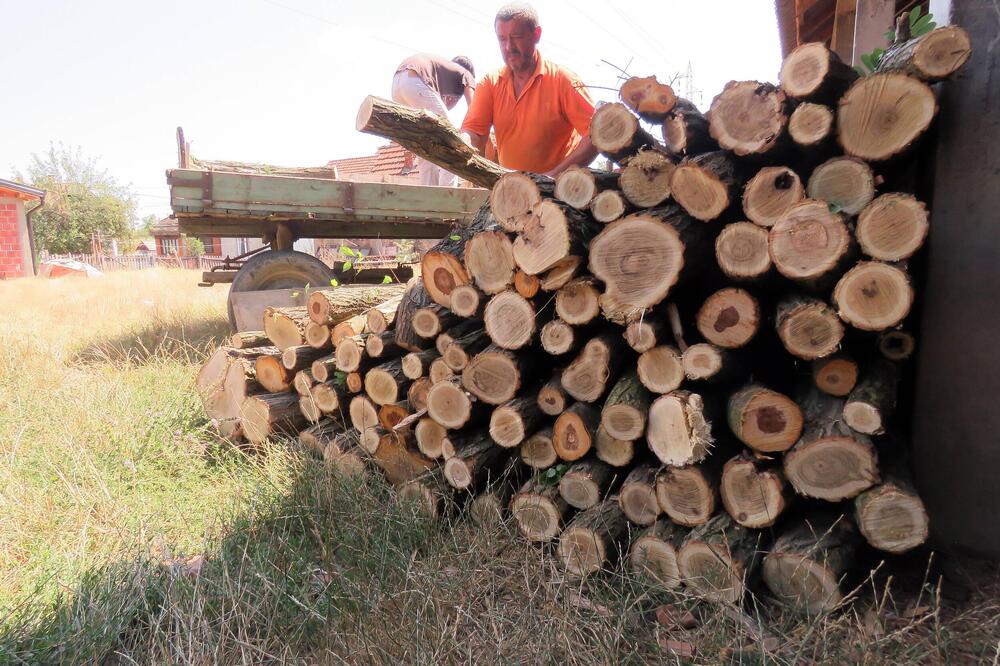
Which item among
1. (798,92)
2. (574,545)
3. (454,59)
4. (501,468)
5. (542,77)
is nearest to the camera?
(798,92)

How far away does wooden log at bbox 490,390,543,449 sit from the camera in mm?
2307

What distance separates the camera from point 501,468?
2.57m

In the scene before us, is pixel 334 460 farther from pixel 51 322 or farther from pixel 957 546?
pixel 51 322

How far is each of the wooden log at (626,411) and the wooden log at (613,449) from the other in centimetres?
6

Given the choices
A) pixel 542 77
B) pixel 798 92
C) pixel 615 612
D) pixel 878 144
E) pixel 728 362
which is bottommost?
pixel 615 612

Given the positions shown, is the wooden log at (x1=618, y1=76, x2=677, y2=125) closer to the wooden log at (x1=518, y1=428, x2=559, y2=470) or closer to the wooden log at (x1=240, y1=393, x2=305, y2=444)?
the wooden log at (x1=518, y1=428, x2=559, y2=470)

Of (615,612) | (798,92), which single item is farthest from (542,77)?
(615,612)

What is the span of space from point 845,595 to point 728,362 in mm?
783

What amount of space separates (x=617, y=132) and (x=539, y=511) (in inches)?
59.6

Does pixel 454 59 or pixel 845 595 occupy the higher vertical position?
pixel 454 59

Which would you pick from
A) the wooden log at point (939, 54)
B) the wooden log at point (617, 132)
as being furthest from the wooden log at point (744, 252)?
the wooden log at point (939, 54)

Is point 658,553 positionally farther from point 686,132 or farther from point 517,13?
point 517,13

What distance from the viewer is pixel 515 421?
90.8 inches

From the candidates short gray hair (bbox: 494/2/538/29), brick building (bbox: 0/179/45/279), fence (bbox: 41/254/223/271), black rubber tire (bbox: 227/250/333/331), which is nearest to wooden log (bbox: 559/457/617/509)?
short gray hair (bbox: 494/2/538/29)
